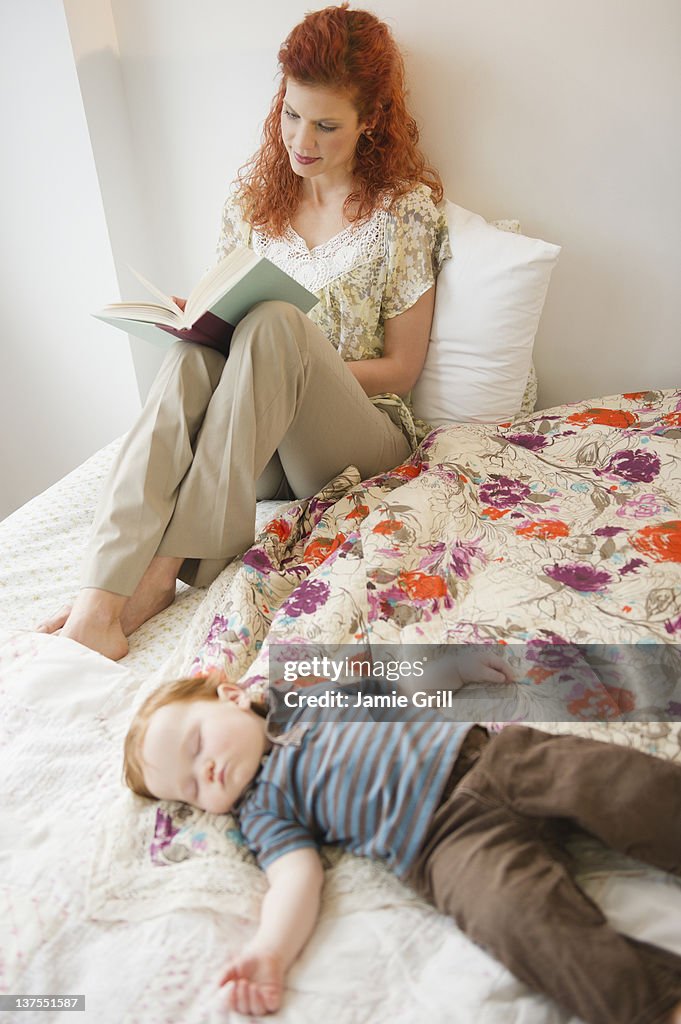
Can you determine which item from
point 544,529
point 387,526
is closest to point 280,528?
point 387,526

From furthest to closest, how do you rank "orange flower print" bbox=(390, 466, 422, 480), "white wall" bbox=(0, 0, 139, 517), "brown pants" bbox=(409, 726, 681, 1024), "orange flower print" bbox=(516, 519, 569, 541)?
"white wall" bbox=(0, 0, 139, 517), "orange flower print" bbox=(390, 466, 422, 480), "orange flower print" bbox=(516, 519, 569, 541), "brown pants" bbox=(409, 726, 681, 1024)

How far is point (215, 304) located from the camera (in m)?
1.22

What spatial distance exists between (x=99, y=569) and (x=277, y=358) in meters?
0.43

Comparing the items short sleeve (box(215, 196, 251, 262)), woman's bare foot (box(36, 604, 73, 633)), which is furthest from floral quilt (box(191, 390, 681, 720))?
short sleeve (box(215, 196, 251, 262))

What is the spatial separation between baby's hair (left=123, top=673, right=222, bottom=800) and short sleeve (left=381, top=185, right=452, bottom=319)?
3.34ft

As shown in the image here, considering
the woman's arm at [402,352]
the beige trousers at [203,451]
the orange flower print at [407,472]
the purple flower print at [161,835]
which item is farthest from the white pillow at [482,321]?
the purple flower print at [161,835]

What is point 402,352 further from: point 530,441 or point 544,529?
point 544,529

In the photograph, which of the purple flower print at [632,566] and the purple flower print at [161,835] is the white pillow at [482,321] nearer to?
the purple flower print at [632,566]

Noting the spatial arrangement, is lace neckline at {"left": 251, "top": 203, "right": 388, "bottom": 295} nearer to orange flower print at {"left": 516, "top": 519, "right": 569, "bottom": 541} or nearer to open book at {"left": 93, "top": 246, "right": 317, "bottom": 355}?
open book at {"left": 93, "top": 246, "right": 317, "bottom": 355}

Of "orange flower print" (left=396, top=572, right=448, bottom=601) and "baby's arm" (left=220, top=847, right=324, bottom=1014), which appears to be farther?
"orange flower print" (left=396, top=572, right=448, bottom=601)

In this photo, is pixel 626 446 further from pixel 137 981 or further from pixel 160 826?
pixel 137 981

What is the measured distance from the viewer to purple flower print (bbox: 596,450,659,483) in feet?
4.48

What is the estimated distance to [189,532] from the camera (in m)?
1.26

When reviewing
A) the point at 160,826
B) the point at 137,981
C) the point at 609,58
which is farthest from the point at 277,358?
the point at 609,58
